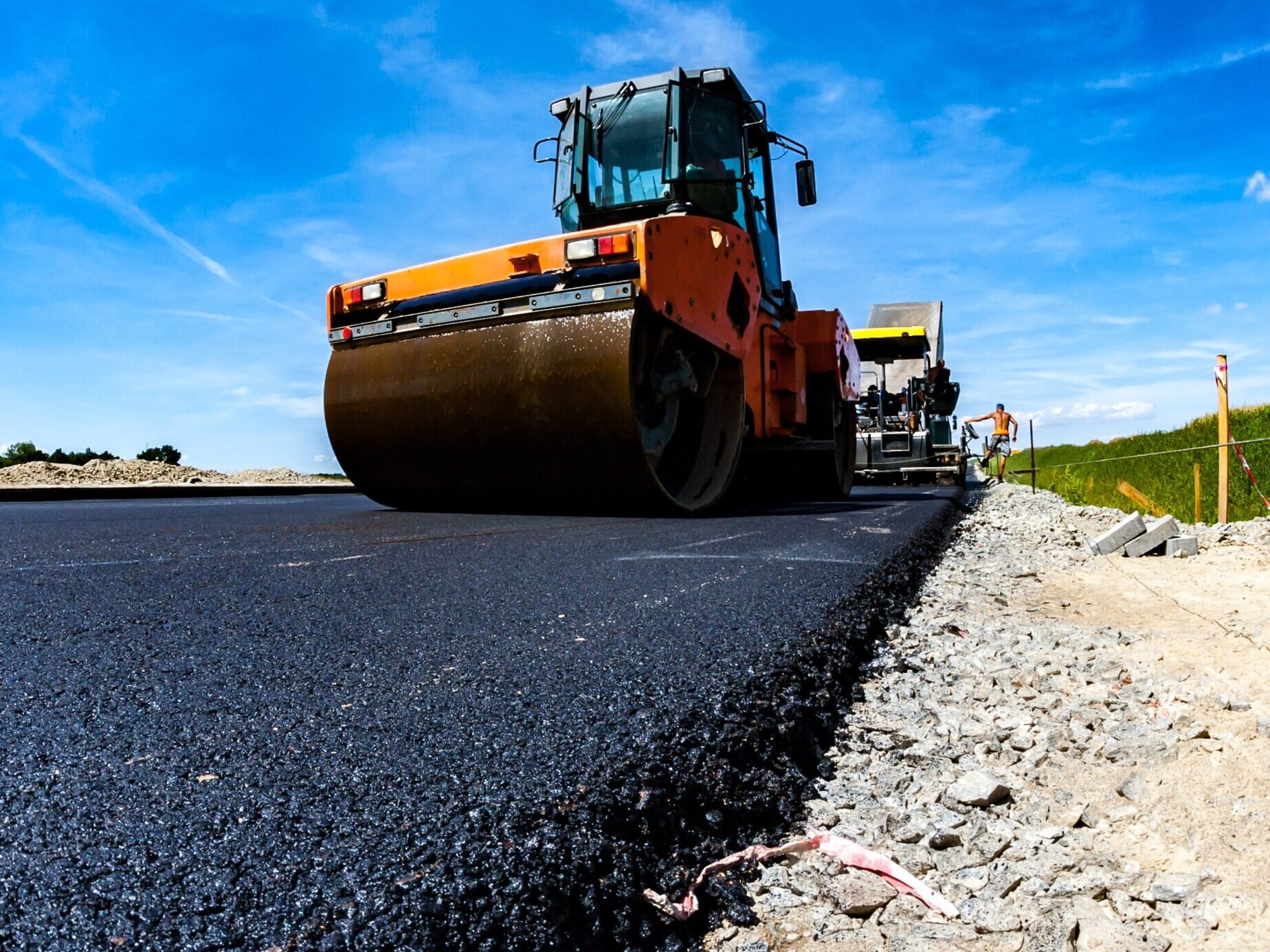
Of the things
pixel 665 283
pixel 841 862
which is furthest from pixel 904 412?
pixel 841 862

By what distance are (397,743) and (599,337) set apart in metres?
3.39

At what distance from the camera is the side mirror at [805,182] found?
6.34 m

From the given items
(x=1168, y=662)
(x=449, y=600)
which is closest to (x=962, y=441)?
(x=1168, y=662)

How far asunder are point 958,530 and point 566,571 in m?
4.66

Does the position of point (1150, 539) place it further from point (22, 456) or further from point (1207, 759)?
point (22, 456)

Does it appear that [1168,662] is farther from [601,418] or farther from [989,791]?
[601,418]

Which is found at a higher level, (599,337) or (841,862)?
(599,337)

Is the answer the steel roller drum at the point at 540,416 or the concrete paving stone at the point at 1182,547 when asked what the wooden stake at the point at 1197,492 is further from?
the steel roller drum at the point at 540,416

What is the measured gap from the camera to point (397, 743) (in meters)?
1.32

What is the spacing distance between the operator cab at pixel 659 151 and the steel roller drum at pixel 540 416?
45.3 inches

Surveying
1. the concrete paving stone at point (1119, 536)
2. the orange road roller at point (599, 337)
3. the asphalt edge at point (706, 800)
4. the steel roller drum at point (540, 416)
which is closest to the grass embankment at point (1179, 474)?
the concrete paving stone at point (1119, 536)

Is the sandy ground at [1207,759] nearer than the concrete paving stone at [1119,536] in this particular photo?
Yes

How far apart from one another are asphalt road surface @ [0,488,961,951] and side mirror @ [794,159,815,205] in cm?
414

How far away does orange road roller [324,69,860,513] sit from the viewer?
463 cm
